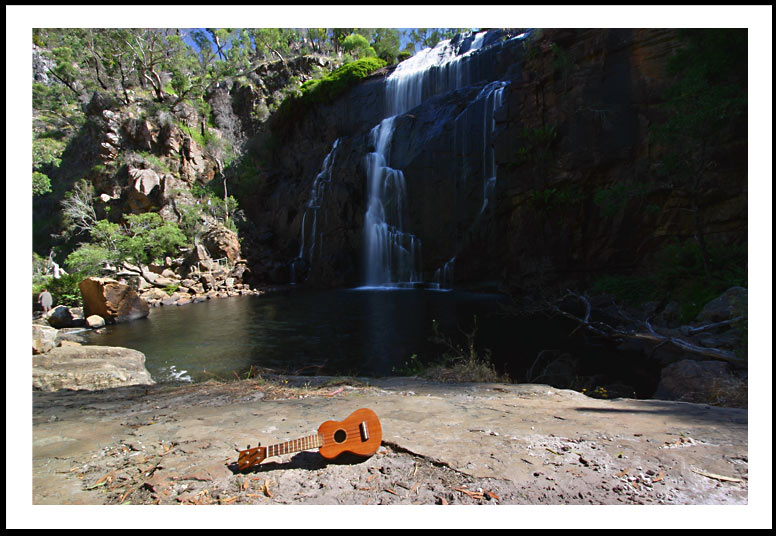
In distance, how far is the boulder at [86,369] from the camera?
4812mm

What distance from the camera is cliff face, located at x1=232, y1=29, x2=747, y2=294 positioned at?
40.7 feet

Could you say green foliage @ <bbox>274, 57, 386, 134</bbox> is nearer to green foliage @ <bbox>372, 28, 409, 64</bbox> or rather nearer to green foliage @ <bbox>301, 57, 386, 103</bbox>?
green foliage @ <bbox>301, 57, 386, 103</bbox>

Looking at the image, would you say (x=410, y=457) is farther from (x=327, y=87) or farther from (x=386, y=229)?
(x=327, y=87)

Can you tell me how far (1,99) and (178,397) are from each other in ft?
8.52

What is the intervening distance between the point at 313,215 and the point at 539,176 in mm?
14112

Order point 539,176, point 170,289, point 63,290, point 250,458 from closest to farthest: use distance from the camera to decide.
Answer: point 250,458 < point 63,290 < point 539,176 < point 170,289

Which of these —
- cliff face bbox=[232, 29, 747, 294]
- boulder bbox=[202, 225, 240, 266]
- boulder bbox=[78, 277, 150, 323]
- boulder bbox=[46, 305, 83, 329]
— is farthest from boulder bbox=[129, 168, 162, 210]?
boulder bbox=[46, 305, 83, 329]

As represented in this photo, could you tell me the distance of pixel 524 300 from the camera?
13008 millimetres

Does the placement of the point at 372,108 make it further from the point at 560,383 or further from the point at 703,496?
the point at 703,496

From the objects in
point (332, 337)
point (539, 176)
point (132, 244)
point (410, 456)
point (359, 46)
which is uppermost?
point (359, 46)

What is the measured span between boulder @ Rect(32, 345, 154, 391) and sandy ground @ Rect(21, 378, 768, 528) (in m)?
2.15

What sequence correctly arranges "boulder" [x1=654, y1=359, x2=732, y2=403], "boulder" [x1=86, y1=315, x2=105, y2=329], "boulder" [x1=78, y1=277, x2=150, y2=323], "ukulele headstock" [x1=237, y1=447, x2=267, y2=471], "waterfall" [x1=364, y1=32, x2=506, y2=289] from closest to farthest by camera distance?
"ukulele headstock" [x1=237, y1=447, x2=267, y2=471]
"boulder" [x1=654, y1=359, x2=732, y2=403]
"boulder" [x1=86, y1=315, x2=105, y2=329]
"boulder" [x1=78, y1=277, x2=150, y2=323]
"waterfall" [x1=364, y1=32, x2=506, y2=289]

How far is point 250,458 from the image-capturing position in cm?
183

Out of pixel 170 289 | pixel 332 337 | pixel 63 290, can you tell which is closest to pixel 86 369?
pixel 332 337
